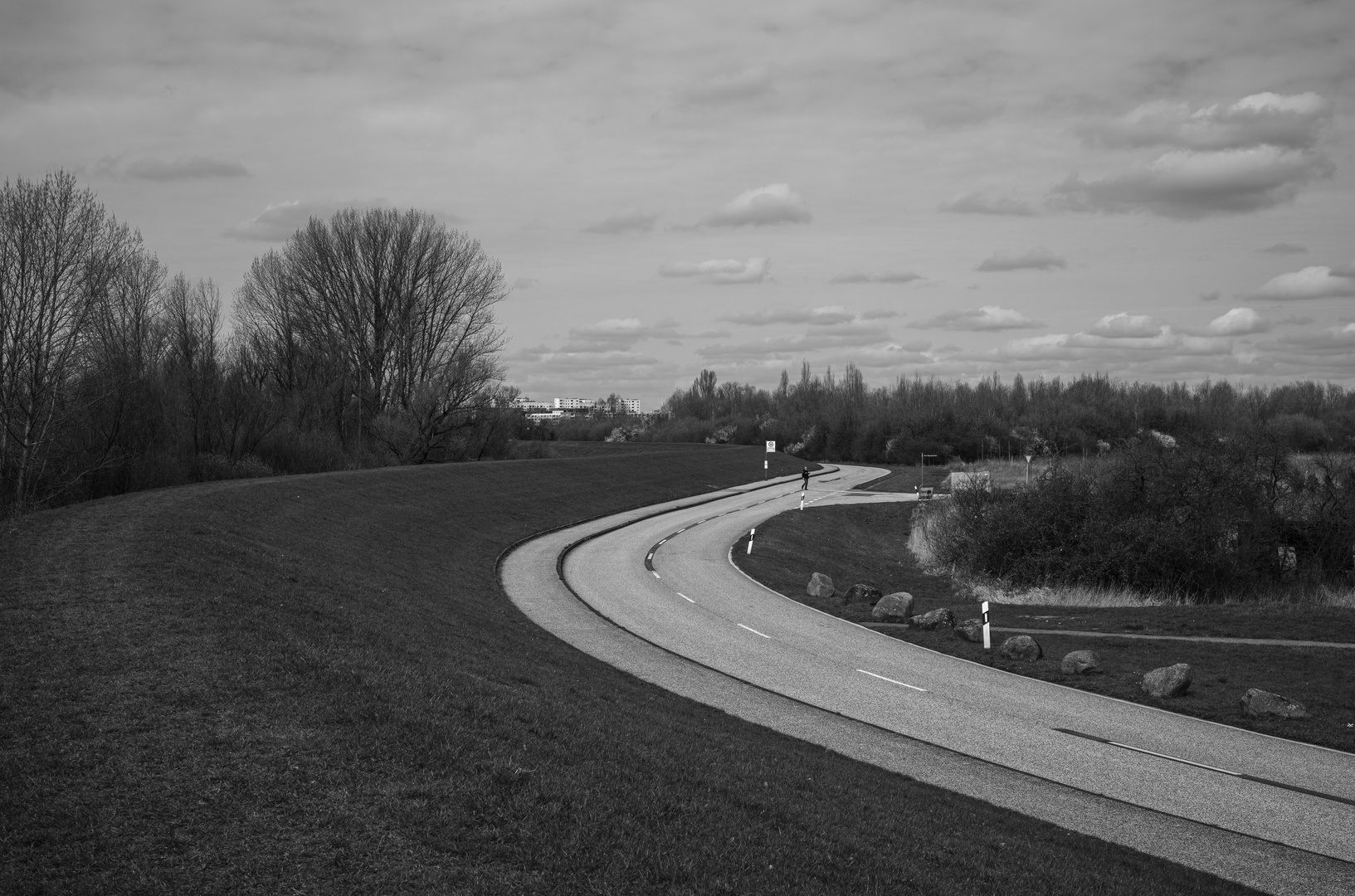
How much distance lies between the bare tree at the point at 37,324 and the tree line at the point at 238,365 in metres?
0.05

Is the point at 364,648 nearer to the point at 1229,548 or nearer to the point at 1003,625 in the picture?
the point at 1003,625

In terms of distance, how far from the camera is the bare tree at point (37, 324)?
28344 mm

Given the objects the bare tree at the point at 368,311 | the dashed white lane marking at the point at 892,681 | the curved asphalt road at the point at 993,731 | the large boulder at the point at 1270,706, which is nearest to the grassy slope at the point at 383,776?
the curved asphalt road at the point at 993,731

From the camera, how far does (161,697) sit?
9938 millimetres

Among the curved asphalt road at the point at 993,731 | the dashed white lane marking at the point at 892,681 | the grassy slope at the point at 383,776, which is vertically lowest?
the dashed white lane marking at the point at 892,681

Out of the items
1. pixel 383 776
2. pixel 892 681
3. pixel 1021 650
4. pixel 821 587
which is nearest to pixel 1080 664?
pixel 1021 650

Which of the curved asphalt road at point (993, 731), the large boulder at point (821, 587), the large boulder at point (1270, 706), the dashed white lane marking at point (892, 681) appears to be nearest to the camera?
the curved asphalt road at point (993, 731)

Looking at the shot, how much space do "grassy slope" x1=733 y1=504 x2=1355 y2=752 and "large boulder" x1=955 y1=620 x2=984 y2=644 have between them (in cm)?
20

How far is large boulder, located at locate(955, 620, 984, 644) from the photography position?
71.6ft

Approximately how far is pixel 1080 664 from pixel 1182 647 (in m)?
3.47

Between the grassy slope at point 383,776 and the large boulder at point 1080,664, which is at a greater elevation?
the grassy slope at point 383,776

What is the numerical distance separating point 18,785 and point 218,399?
39246 mm

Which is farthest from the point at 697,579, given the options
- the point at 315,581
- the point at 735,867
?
the point at 735,867

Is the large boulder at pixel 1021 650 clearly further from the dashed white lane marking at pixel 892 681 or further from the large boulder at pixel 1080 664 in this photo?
the dashed white lane marking at pixel 892 681
